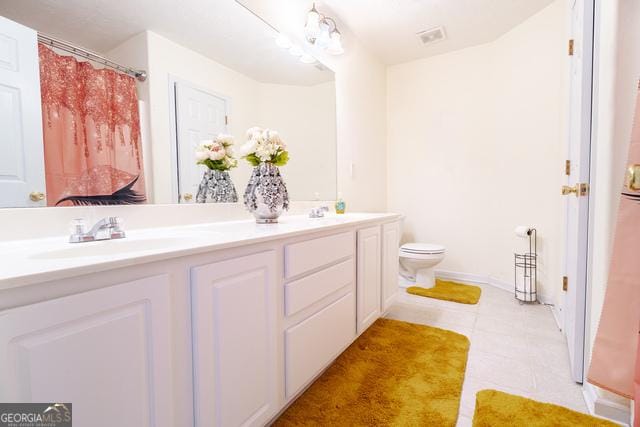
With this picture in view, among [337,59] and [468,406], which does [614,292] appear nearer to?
[468,406]

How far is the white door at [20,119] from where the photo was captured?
85 centimetres

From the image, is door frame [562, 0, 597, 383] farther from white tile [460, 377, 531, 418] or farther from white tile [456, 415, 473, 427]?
white tile [456, 415, 473, 427]

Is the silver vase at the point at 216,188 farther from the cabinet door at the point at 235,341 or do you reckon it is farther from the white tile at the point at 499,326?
the white tile at the point at 499,326

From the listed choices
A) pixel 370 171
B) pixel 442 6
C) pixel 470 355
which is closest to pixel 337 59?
pixel 442 6

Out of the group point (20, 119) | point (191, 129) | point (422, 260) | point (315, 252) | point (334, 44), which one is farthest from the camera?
point (422, 260)

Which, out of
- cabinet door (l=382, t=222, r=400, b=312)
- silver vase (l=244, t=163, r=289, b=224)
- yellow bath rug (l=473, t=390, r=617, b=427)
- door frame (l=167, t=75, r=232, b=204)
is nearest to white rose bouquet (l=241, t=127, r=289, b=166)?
silver vase (l=244, t=163, r=289, b=224)

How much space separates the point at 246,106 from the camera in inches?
66.2

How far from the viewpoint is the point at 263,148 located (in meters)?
1.48

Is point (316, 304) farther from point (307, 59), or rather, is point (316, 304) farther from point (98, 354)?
Result: point (307, 59)

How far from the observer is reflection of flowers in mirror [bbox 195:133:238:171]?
143 cm

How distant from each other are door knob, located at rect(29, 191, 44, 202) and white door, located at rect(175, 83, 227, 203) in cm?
47

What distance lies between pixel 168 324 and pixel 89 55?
98 cm

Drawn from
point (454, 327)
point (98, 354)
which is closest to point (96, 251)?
point (98, 354)

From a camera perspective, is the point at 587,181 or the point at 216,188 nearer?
the point at 587,181
